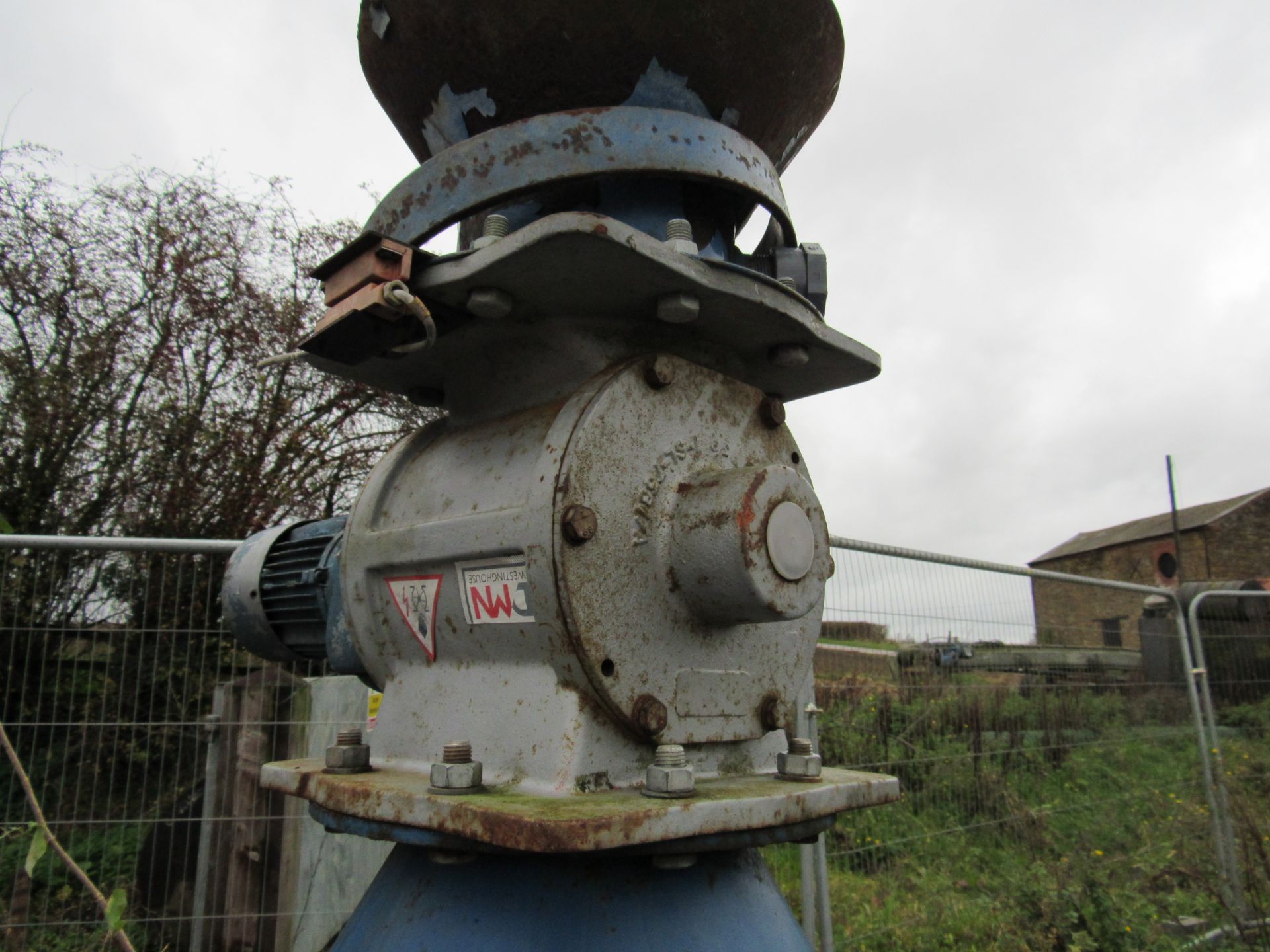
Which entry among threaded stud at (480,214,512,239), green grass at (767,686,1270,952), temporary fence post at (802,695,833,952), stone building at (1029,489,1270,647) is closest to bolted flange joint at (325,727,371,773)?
threaded stud at (480,214,512,239)

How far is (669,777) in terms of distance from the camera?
0.95 metres

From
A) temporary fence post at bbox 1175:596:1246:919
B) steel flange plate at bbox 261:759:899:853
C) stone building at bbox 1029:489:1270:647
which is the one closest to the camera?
steel flange plate at bbox 261:759:899:853

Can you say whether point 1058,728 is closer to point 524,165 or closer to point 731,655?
point 731,655

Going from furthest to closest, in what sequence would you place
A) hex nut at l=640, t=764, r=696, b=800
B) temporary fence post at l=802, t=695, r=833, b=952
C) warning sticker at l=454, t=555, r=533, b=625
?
temporary fence post at l=802, t=695, r=833, b=952 → warning sticker at l=454, t=555, r=533, b=625 → hex nut at l=640, t=764, r=696, b=800

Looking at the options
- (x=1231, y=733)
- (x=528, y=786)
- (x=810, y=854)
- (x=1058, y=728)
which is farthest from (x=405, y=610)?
(x=1231, y=733)

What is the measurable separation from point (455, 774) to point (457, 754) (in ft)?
0.12

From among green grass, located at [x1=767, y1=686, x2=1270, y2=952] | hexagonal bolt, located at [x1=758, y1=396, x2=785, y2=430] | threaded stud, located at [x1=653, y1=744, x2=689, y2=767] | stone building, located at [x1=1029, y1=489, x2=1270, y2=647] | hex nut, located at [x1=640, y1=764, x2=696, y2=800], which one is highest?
stone building, located at [x1=1029, y1=489, x2=1270, y2=647]

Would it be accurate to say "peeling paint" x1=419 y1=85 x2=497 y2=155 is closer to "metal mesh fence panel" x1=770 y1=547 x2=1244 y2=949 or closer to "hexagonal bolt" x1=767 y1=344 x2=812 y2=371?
"hexagonal bolt" x1=767 y1=344 x2=812 y2=371

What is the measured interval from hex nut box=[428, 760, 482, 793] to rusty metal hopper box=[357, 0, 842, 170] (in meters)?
0.97

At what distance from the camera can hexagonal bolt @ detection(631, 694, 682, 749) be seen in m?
1.02

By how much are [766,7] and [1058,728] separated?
3.68 metres

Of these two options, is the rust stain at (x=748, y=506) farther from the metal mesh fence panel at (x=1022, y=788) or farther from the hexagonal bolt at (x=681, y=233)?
the metal mesh fence panel at (x=1022, y=788)

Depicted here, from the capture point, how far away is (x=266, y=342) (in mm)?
7520

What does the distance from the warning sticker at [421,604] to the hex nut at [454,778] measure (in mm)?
255
